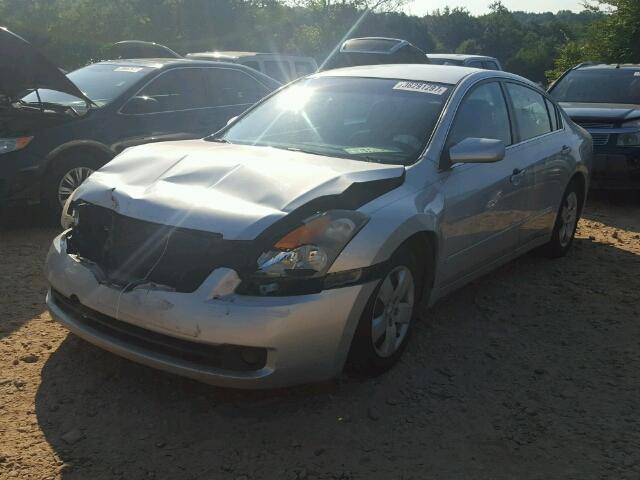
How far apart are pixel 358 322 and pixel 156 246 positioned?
1003 millimetres

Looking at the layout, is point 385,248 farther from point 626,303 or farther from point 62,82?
point 62,82

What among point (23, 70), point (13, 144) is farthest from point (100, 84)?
point (13, 144)

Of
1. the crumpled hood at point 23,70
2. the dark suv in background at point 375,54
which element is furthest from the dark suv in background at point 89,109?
the dark suv in background at point 375,54

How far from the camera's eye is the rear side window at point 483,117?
4.45 m

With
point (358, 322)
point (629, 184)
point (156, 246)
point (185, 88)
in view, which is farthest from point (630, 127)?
point (156, 246)

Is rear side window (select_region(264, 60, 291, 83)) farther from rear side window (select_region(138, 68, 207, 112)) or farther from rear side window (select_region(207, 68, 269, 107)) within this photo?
rear side window (select_region(138, 68, 207, 112))

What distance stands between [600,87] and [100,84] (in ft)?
22.1

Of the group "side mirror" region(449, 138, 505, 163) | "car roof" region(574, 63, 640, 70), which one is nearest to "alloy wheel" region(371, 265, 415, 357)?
"side mirror" region(449, 138, 505, 163)

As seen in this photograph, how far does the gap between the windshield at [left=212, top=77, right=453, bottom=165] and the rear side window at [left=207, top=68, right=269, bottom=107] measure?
279cm

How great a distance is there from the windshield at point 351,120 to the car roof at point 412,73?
0.09 metres

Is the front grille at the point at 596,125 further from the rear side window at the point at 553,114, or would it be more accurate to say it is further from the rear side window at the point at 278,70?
the rear side window at the point at 278,70

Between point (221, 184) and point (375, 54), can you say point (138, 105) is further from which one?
point (375, 54)

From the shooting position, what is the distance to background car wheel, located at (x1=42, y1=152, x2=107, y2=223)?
620cm

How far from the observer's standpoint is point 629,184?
27.5 feet
